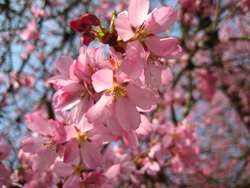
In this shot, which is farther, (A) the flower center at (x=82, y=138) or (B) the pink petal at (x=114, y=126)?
(A) the flower center at (x=82, y=138)

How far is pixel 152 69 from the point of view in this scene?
3.32ft

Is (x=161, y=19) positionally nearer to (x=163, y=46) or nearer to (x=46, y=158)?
(x=163, y=46)

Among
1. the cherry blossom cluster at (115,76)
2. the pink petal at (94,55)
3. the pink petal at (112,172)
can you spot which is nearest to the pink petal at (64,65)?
the cherry blossom cluster at (115,76)

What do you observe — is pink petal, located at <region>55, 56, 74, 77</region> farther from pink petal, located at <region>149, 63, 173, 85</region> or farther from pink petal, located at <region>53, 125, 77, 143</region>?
pink petal, located at <region>149, 63, 173, 85</region>

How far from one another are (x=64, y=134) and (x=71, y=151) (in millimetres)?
104

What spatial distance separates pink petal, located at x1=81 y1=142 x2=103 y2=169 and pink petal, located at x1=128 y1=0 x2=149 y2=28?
0.72 m

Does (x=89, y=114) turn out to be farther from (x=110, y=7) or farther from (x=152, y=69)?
(x=110, y=7)

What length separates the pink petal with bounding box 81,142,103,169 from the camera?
3.43 feet

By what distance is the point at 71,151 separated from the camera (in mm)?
1011

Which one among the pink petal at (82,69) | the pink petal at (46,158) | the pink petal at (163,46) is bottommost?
the pink petal at (46,158)

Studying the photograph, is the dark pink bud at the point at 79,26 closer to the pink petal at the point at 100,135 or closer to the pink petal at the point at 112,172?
the pink petal at the point at 100,135

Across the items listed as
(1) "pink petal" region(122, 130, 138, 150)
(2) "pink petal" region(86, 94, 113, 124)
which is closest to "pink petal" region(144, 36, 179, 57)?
(2) "pink petal" region(86, 94, 113, 124)

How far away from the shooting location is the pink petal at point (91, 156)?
41.2 inches

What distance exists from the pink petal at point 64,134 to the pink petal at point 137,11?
650 millimetres
